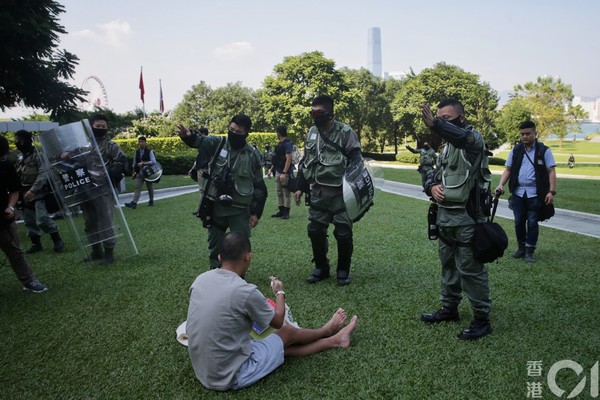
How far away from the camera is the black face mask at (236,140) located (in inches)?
191

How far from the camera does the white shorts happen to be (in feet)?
9.73

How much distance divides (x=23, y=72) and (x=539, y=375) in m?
15.4

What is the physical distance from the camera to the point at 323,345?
3.50 metres

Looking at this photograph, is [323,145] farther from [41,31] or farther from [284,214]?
[41,31]

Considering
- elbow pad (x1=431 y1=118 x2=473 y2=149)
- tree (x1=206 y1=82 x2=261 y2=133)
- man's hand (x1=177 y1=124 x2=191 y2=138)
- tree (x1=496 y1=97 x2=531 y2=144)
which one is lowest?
tree (x1=496 y1=97 x2=531 y2=144)

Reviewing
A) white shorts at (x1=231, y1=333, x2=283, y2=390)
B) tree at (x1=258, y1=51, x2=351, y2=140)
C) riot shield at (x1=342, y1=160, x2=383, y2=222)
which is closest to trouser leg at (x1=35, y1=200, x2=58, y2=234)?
riot shield at (x1=342, y1=160, x2=383, y2=222)

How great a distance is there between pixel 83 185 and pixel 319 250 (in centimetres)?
334

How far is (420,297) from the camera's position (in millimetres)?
4664

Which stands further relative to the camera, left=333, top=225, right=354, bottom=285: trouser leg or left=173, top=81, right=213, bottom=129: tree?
left=173, top=81, right=213, bottom=129: tree

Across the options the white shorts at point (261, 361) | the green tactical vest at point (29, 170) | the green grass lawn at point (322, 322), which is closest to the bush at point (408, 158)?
the green grass lawn at point (322, 322)

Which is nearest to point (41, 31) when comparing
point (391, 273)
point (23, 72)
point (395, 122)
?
point (23, 72)

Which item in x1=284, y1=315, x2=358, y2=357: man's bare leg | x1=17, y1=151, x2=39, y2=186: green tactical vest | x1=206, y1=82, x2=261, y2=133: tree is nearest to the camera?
x1=284, y1=315, x2=358, y2=357: man's bare leg

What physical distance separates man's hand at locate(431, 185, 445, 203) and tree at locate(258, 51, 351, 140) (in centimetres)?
4312

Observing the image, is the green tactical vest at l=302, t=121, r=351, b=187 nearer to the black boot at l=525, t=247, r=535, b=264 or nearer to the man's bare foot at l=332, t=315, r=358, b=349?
the man's bare foot at l=332, t=315, r=358, b=349
